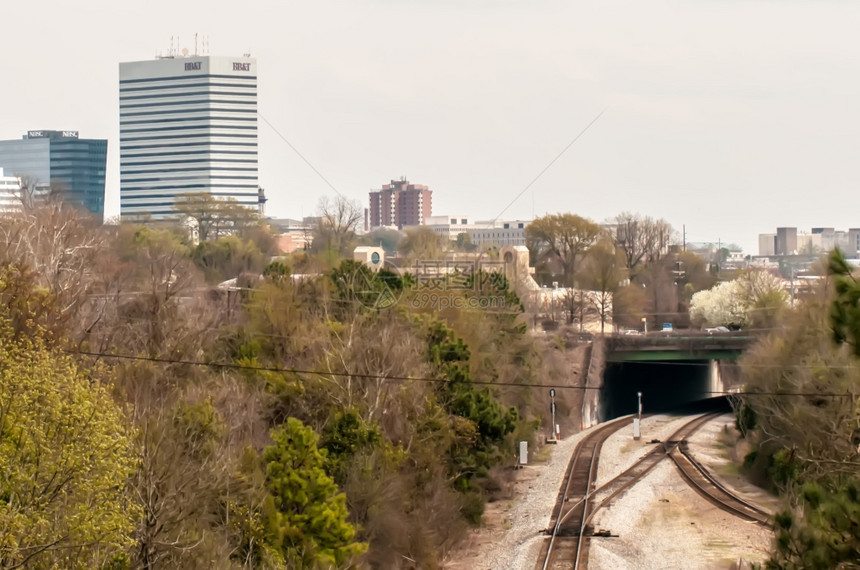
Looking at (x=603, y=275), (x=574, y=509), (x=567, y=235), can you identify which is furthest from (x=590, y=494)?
(x=567, y=235)

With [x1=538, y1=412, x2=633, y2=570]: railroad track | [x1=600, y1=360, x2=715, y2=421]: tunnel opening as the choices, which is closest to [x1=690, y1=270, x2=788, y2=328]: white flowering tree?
[x1=600, y1=360, x2=715, y2=421]: tunnel opening

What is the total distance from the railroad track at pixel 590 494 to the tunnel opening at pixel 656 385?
72.3 ft

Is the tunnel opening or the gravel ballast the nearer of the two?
the gravel ballast

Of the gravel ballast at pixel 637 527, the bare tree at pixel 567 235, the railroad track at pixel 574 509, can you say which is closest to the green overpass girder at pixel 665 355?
the railroad track at pixel 574 509

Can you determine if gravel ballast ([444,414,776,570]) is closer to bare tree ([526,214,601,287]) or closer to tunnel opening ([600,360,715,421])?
tunnel opening ([600,360,715,421])

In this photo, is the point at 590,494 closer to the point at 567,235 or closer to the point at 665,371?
the point at 665,371

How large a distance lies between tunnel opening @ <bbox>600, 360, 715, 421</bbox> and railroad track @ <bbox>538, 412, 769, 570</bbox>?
22036 mm

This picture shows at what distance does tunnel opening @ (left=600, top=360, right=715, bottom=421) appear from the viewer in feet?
256

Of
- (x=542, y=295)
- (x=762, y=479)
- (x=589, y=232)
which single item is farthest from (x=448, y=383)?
(x=589, y=232)

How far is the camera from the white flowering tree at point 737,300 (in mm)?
81125

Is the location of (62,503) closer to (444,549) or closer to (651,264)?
(444,549)

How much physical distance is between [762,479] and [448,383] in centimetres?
1324

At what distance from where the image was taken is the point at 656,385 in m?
80.2

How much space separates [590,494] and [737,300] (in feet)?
175
